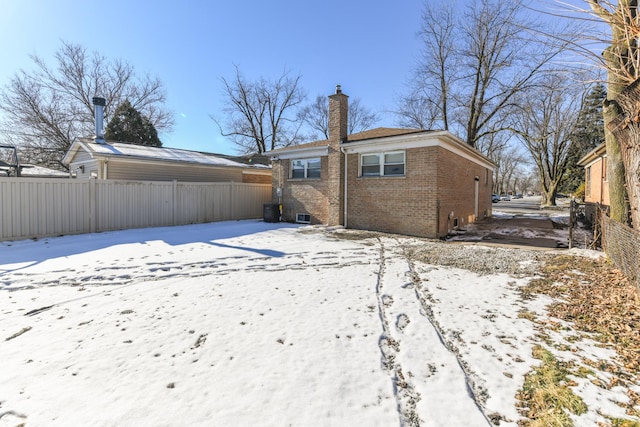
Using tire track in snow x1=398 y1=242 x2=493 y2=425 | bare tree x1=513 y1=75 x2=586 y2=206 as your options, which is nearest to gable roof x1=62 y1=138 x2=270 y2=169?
tire track in snow x1=398 y1=242 x2=493 y2=425

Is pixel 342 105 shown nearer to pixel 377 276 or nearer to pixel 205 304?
pixel 377 276

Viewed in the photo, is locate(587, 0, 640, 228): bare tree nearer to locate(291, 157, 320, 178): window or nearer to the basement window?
locate(291, 157, 320, 178): window

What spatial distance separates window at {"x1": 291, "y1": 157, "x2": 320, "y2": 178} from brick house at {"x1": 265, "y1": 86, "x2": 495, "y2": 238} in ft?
0.14

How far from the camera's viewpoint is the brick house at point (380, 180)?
33.3ft

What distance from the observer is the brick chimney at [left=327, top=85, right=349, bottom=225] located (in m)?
12.4

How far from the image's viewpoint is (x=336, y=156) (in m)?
12.4

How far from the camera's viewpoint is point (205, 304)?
4203mm

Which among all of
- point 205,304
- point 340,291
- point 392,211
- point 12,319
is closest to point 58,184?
point 12,319

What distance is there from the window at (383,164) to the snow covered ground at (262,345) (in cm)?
537

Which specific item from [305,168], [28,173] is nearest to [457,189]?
[305,168]

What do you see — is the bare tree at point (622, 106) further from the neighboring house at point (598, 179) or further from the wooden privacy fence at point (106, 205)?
the wooden privacy fence at point (106, 205)

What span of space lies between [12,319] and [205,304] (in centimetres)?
223

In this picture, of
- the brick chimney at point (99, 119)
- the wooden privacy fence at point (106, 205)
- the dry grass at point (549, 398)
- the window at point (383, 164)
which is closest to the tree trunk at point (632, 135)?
the dry grass at point (549, 398)

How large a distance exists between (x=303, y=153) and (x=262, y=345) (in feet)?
37.7
